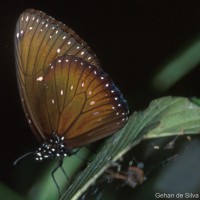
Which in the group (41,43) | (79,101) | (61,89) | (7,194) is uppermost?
(41,43)

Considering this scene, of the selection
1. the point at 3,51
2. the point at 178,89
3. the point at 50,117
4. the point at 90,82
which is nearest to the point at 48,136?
the point at 50,117

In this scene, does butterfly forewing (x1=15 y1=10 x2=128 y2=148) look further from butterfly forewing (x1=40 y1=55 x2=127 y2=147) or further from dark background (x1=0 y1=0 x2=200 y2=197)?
dark background (x1=0 y1=0 x2=200 y2=197)

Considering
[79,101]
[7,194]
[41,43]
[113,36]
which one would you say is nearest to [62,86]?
[79,101]

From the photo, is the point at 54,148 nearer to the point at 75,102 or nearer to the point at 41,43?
the point at 75,102

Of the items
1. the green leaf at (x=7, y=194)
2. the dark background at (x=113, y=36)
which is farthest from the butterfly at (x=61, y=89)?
the dark background at (x=113, y=36)

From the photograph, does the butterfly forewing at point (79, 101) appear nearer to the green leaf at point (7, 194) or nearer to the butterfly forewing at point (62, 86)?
the butterfly forewing at point (62, 86)

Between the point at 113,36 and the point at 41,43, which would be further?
the point at 113,36

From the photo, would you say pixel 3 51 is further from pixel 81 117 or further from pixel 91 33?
pixel 81 117
